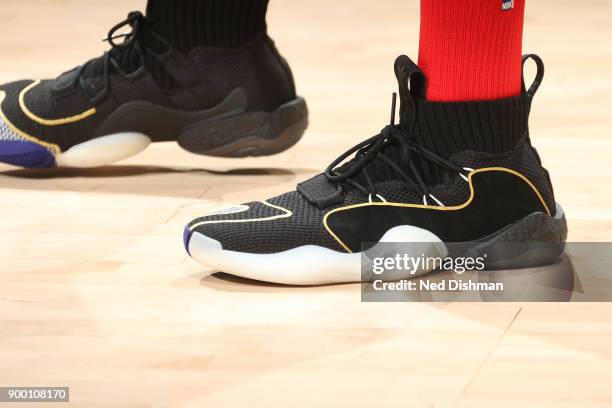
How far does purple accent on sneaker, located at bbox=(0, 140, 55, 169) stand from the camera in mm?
1467

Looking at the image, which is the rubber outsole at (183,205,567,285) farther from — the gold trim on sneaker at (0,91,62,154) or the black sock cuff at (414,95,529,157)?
the gold trim on sneaker at (0,91,62,154)

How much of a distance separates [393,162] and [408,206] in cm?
4

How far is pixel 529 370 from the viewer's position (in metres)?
0.86

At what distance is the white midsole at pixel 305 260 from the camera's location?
1045 millimetres

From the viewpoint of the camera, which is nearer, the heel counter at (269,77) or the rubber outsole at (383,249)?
the rubber outsole at (383,249)

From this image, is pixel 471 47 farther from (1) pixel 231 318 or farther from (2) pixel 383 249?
(1) pixel 231 318

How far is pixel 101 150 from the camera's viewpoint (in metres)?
1.48

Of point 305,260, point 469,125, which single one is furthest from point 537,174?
point 305,260

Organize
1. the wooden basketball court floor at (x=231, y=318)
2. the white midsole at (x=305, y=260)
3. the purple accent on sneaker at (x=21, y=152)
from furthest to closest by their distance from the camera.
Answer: the purple accent on sneaker at (x=21, y=152) → the white midsole at (x=305, y=260) → the wooden basketball court floor at (x=231, y=318)

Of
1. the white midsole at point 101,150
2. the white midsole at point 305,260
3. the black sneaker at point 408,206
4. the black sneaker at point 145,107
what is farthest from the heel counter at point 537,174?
the white midsole at point 101,150

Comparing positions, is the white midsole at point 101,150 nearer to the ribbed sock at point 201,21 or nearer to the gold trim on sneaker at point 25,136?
the gold trim on sneaker at point 25,136

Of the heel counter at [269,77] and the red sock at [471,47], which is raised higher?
the red sock at [471,47]

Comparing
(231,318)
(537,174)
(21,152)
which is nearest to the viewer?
(231,318)

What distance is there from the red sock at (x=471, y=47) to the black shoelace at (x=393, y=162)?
0.15 feet
